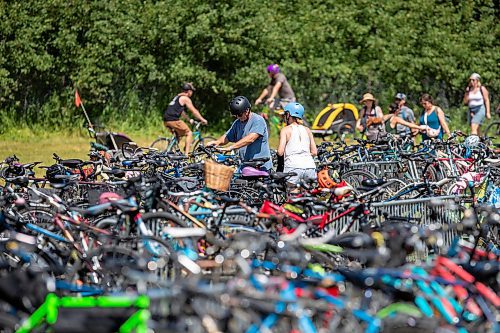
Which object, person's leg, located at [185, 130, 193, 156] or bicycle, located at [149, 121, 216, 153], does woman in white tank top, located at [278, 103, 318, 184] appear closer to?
bicycle, located at [149, 121, 216, 153]

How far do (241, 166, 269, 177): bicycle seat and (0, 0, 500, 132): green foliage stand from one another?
12.8 m

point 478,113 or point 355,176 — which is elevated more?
point 355,176

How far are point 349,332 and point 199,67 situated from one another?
61.1 feet

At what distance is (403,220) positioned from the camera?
731cm

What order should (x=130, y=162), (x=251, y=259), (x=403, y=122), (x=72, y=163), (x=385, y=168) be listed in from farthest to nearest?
(x=403, y=122), (x=385, y=168), (x=130, y=162), (x=72, y=163), (x=251, y=259)

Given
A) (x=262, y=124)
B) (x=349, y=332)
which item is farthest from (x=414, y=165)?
(x=349, y=332)

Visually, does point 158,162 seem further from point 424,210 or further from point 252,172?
point 424,210

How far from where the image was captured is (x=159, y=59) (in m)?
23.0

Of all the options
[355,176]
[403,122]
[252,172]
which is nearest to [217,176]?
[252,172]

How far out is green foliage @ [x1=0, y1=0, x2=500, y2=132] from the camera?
22391 mm

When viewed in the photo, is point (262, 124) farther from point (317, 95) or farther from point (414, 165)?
point (317, 95)

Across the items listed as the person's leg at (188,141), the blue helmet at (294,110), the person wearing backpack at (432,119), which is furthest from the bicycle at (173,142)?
the blue helmet at (294,110)

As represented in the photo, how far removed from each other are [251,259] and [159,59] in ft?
58.3

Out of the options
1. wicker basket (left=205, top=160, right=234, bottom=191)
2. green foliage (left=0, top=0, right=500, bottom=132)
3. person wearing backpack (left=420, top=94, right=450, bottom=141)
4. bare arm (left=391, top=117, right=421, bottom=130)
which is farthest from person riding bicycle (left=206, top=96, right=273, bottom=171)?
green foliage (left=0, top=0, right=500, bottom=132)
